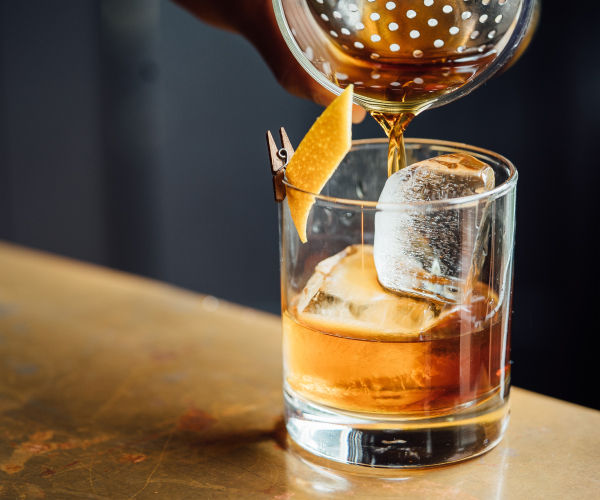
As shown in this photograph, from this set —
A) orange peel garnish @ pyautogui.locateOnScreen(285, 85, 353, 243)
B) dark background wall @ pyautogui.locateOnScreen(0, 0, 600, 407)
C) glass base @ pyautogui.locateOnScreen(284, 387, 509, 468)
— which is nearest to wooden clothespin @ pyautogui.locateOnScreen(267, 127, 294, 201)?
orange peel garnish @ pyautogui.locateOnScreen(285, 85, 353, 243)

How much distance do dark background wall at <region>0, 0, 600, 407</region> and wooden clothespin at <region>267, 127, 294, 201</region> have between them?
1587 millimetres

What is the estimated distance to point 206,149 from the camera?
2.53 meters

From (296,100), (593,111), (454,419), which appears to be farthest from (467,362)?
(296,100)

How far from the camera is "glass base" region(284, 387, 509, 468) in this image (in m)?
0.67

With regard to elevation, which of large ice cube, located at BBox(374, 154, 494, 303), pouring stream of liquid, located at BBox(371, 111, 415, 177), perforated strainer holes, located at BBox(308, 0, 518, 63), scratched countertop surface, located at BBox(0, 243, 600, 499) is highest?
perforated strainer holes, located at BBox(308, 0, 518, 63)

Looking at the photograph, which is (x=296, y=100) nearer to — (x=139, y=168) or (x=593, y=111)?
(x=139, y=168)

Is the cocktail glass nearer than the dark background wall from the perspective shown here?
Yes

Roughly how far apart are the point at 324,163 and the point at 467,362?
19cm

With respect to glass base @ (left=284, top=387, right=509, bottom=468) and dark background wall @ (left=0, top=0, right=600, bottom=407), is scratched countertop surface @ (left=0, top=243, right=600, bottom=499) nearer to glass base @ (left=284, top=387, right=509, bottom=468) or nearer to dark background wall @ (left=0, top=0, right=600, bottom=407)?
glass base @ (left=284, top=387, right=509, bottom=468)

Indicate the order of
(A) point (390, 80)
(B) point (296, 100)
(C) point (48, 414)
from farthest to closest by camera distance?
1. (B) point (296, 100)
2. (C) point (48, 414)
3. (A) point (390, 80)

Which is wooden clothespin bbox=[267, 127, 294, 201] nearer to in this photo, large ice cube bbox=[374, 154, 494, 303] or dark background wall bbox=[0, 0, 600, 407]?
large ice cube bbox=[374, 154, 494, 303]

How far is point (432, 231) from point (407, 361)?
10 cm

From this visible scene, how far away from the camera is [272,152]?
2.30 feet

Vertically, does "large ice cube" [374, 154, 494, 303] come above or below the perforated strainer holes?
below
